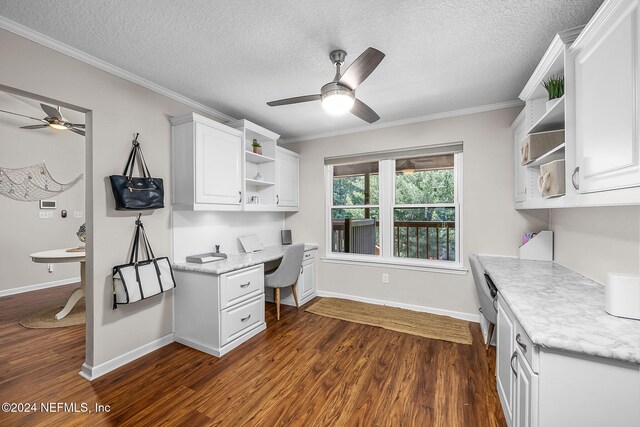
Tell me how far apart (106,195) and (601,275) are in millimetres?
3612

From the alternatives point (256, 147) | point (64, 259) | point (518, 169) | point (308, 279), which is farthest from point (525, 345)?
point (64, 259)

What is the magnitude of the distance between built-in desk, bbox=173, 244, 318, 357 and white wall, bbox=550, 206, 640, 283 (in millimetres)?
2733

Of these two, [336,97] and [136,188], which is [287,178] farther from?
[336,97]

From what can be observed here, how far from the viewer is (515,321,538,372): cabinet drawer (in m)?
1.11

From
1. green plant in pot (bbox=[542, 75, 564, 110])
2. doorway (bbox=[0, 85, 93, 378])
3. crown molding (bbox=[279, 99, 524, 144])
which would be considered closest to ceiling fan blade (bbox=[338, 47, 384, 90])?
green plant in pot (bbox=[542, 75, 564, 110])

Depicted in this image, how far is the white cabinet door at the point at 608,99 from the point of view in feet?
3.42

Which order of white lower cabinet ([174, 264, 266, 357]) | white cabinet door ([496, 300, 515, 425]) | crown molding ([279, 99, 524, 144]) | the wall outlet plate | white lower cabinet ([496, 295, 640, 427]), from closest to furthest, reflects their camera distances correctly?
1. white lower cabinet ([496, 295, 640, 427])
2. white cabinet door ([496, 300, 515, 425])
3. white lower cabinet ([174, 264, 266, 357])
4. crown molding ([279, 99, 524, 144])
5. the wall outlet plate

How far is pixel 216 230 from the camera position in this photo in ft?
10.6

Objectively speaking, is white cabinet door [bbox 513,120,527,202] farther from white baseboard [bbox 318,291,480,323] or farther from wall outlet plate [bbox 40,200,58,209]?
wall outlet plate [bbox 40,200,58,209]

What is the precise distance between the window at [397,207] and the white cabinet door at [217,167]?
1497mm

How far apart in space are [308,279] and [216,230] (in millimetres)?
1488

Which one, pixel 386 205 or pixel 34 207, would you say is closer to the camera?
pixel 386 205

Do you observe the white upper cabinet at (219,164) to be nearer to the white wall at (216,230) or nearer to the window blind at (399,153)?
the white wall at (216,230)

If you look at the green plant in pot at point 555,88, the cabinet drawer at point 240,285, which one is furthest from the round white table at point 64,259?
the green plant in pot at point 555,88
